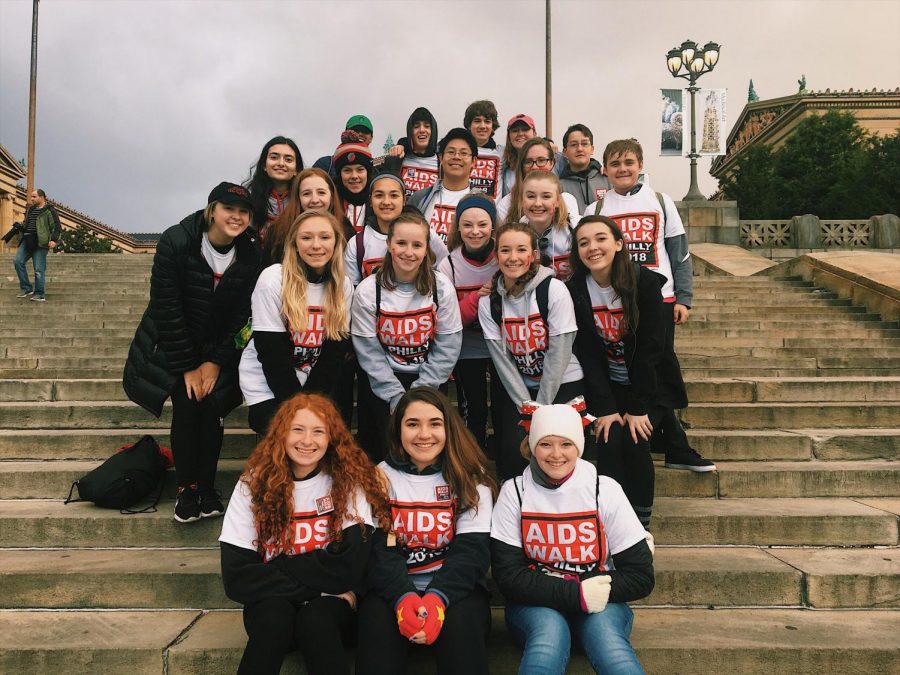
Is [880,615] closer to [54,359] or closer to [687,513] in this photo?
[687,513]

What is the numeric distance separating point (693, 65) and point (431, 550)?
64.1ft

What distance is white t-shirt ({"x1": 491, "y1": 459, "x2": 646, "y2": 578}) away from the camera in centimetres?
274

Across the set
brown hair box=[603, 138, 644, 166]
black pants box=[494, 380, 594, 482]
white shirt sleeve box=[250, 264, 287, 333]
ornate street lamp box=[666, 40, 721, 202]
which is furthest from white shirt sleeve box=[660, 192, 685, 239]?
ornate street lamp box=[666, 40, 721, 202]

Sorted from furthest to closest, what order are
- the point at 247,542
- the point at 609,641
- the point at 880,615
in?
the point at 880,615 → the point at 247,542 → the point at 609,641

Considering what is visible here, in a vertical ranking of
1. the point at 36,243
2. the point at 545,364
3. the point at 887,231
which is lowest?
the point at 545,364

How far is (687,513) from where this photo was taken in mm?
3734

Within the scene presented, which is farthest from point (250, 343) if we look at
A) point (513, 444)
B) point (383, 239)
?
point (513, 444)

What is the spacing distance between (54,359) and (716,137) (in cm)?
1893

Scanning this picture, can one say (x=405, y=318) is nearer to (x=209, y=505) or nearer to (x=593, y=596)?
(x=209, y=505)

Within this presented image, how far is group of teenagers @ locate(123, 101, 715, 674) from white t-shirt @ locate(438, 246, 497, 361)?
0.02 m

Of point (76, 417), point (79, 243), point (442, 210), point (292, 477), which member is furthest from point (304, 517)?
point (79, 243)

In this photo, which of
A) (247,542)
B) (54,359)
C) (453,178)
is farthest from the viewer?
(54,359)

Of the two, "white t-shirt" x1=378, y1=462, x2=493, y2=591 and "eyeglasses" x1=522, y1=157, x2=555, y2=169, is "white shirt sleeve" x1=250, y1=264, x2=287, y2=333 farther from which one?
"eyeglasses" x1=522, y1=157, x2=555, y2=169

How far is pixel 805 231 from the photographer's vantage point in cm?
1844
